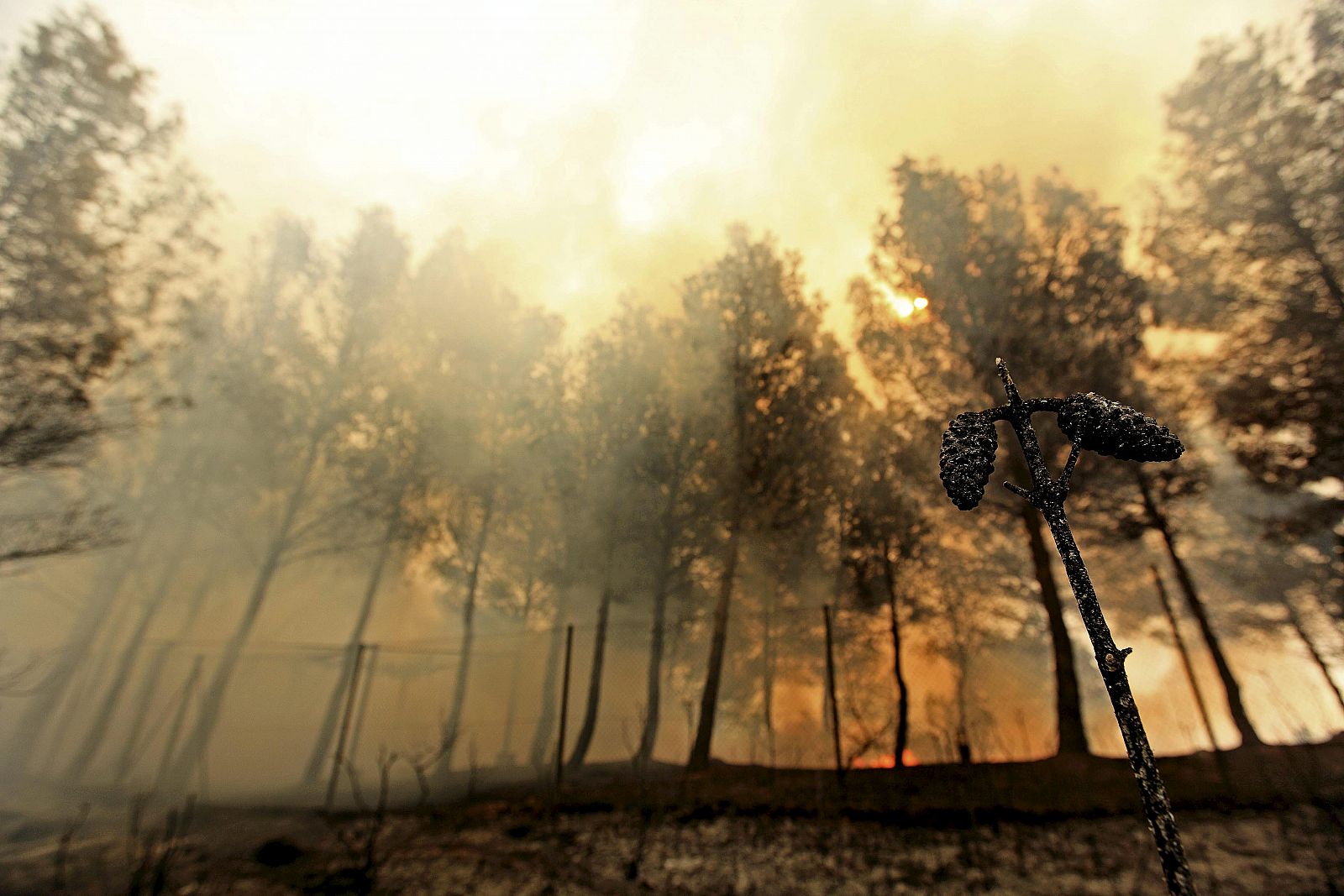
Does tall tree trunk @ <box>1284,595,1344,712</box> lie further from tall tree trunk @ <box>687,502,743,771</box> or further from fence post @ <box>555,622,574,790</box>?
fence post @ <box>555,622,574,790</box>

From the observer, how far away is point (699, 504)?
16.5 metres

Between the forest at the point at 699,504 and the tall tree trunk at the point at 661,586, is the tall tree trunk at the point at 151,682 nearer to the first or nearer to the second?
the forest at the point at 699,504

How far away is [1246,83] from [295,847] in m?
23.2

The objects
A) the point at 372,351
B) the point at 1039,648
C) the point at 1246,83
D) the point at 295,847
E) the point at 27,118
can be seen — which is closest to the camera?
the point at 295,847

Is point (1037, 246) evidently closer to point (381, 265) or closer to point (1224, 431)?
point (1224, 431)

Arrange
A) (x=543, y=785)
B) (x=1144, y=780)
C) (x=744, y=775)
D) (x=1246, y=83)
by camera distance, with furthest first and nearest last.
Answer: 1. (x=1246, y=83)
2. (x=543, y=785)
3. (x=744, y=775)
4. (x=1144, y=780)

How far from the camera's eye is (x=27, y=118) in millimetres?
9148

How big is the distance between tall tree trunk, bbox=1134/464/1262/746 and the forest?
0.26 feet

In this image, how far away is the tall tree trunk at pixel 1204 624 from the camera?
12203 mm

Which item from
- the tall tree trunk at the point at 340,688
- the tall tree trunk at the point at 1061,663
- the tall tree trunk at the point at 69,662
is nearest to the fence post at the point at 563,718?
the tall tree trunk at the point at 340,688

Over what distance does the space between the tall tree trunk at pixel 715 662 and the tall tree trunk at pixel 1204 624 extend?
9736 millimetres

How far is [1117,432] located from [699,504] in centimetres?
1381

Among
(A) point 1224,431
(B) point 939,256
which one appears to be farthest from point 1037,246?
(A) point 1224,431

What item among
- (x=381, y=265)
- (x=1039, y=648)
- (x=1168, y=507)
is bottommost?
(x=1039, y=648)
